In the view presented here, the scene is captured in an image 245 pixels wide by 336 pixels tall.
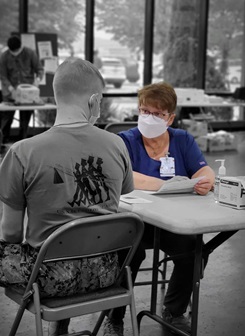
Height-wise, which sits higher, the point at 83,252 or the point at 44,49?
the point at 44,49

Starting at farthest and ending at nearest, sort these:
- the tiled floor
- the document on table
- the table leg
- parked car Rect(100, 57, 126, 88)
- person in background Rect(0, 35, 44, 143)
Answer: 1. parked car Rect(100, 57, 126, 88)
2. person in background Rect(0, 35, 44, 143)
3. the tiled floor
4. the document on table
5. the table leg

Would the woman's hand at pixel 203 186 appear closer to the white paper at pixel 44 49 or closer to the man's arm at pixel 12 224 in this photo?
the man's arm at pixel 12 224

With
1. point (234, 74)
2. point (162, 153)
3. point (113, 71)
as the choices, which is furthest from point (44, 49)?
point (162, 153)

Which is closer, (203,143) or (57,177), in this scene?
(57,177)

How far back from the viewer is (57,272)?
225cm

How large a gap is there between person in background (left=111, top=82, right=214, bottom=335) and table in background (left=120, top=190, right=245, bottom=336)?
13 cm

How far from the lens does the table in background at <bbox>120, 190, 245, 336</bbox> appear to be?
2.44 meters

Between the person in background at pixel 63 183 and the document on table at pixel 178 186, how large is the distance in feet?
1.96

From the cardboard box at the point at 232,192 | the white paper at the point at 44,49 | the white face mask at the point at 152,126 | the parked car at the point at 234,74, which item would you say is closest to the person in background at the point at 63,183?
the cardboard box at the point at 232,192

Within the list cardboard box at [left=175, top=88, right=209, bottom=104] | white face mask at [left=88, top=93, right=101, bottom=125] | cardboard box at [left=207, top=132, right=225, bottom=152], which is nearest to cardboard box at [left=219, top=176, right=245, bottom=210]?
white face mask at [left=88, top=93, right=101, bottom=125]

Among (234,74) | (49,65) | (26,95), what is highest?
(49,65)

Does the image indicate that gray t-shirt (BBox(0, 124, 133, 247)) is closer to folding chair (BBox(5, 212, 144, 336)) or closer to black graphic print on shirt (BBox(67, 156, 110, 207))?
black graphic print on shirt (BBox(67, 156, 110, 207))

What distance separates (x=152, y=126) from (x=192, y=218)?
824mm

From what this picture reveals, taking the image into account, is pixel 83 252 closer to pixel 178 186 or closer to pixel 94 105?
pixel 94 105
